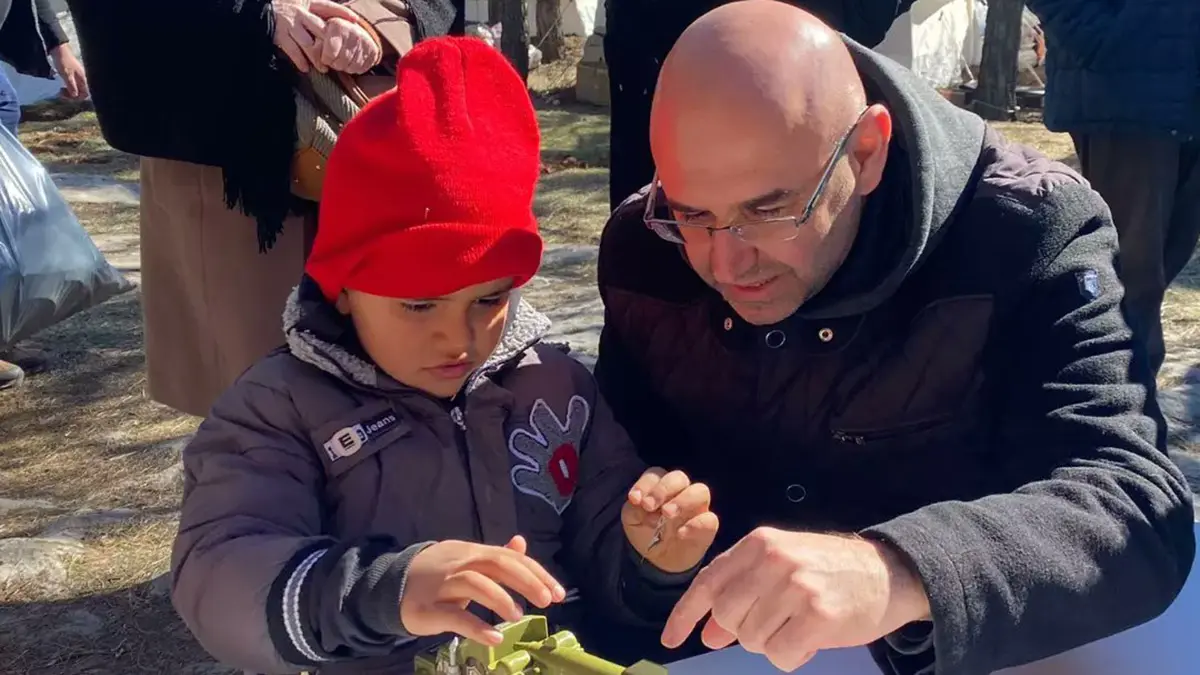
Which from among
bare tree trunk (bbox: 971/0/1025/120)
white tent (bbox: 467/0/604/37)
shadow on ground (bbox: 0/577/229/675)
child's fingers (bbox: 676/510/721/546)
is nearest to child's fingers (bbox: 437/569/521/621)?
child's fingers (bbox: 676/510/721/546)

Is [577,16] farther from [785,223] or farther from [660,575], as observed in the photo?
[660,575]

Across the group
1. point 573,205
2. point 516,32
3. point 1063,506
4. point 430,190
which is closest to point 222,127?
point 430,190

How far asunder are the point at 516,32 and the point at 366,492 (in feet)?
31.1

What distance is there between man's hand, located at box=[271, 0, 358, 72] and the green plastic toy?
49.1 inches

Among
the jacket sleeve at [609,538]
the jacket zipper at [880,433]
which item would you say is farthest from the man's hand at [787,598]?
the jacket zipper at [880,433]

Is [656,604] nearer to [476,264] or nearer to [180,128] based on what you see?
[476,264]

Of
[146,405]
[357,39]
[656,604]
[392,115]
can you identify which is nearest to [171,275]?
[357,39]

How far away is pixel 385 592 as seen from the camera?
137cm

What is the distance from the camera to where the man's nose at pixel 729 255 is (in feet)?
5.44

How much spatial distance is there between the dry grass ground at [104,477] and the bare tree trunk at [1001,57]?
455cm

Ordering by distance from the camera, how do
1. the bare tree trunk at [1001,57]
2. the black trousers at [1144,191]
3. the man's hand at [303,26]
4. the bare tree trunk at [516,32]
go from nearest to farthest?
the man's hand at [303,26]
the black trousers at [1144,191]
the bare tree trunk at [1001,57]
the bare tree trunk at [516,32]

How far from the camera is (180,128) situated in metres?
2.31

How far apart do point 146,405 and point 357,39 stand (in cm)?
279

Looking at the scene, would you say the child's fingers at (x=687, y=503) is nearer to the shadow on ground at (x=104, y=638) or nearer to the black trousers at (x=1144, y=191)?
the shadow on ground at (x=104, y=638)
